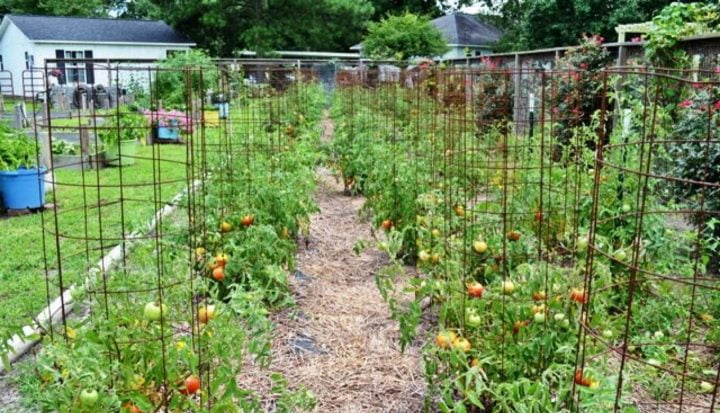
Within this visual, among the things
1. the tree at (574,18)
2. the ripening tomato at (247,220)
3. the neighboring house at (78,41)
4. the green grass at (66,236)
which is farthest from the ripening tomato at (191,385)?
the neighboring house at (78,41)

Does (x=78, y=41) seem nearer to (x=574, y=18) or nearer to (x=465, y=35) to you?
(x=465, y=35)

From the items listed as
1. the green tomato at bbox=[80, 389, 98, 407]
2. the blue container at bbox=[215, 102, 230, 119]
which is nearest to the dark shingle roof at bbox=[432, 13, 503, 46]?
the blue container at bbox=[215, 102, 230, 119]

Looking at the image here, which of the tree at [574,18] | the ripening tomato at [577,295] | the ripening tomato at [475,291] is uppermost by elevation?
the tree at [574,18]

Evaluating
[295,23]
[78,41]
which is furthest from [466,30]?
[78,41]

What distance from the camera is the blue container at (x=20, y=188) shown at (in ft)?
19.1

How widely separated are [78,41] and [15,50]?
9.66 feet

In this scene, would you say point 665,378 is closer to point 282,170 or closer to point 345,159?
point 282,170

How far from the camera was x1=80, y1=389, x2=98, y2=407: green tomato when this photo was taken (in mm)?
2018

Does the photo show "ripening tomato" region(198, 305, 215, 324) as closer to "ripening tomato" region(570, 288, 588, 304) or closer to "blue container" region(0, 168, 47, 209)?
"ripening tomato" region(570, 288, 588, 304)

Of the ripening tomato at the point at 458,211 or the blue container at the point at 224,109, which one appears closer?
the ripening tomato at the point at 458,211

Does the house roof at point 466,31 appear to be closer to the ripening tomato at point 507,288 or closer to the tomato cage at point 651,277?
the tomato cage at point 651,277

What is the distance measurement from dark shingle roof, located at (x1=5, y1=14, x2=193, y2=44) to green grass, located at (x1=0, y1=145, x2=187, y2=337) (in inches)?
778

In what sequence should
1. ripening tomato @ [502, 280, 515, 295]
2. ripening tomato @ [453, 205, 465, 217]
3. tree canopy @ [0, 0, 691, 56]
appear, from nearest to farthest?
1. ripening tomato @ [502, 280, 515, 295]
2. ripening tomato @ [453, 205, 465, 217]
3. tree canopy @ [0, 0, 691, 56]

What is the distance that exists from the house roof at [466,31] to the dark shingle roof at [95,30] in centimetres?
796
